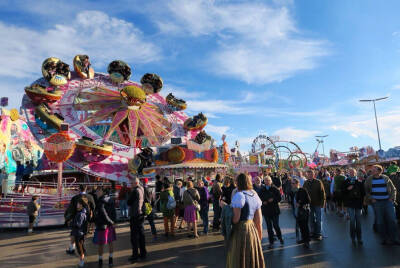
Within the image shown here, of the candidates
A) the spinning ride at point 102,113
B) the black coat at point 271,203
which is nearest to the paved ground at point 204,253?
the black coat at point 271,203

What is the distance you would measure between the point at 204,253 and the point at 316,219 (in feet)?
10.5

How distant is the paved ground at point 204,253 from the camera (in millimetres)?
5465

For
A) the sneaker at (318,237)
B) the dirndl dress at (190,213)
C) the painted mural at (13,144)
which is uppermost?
the painted mural at (13,144)

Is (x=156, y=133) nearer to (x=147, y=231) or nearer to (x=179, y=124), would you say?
(x=179, y=124)

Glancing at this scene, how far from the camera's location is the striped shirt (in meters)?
6.43

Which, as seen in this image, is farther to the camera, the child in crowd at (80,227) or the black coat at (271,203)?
the black coat at (271,203)

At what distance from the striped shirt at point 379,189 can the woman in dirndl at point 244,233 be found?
4.30 metres

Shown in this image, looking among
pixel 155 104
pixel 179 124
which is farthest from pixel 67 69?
pixel 179 124

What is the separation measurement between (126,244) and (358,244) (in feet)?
19.5

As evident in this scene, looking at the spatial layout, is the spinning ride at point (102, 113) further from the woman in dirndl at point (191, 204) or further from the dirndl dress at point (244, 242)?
the dirndl dress at point (244, 242)

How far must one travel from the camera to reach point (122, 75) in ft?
96.4

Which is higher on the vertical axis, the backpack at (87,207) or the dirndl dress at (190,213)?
the backpack at (87,207)

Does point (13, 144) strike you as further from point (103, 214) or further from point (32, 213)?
point (103, 214)


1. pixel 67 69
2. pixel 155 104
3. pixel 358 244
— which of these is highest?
pixel 67 69
